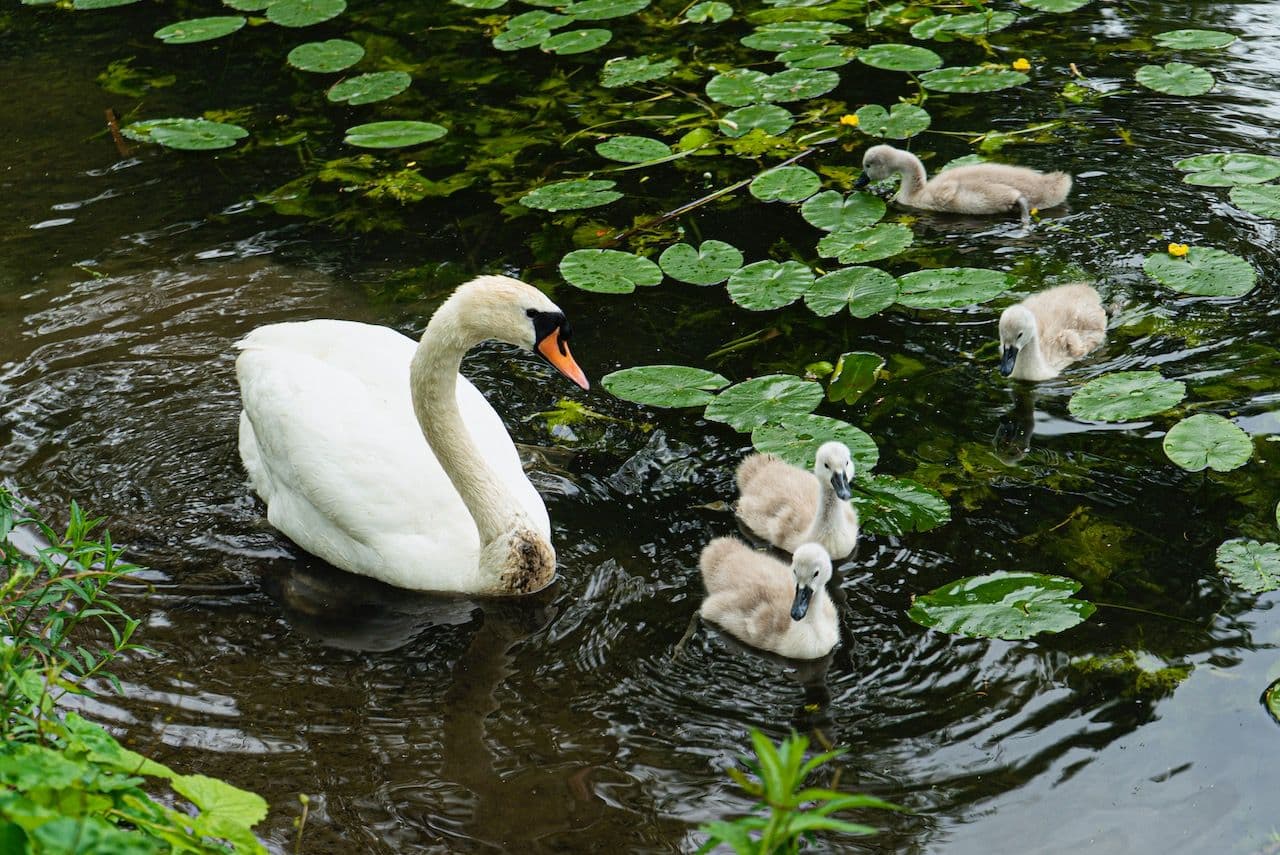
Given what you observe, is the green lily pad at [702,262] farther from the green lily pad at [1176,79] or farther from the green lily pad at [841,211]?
the green lily pad at [1176,79]

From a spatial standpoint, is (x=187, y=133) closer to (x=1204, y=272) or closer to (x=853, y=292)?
(x=853, y=292)

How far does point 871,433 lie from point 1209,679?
1726 mm

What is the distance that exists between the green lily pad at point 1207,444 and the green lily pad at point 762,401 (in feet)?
4.50

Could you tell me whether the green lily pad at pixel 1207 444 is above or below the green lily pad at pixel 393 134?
below

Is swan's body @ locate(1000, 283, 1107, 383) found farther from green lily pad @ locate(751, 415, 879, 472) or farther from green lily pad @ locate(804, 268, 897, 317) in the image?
green lily pad @ locate(751, 415, 879, 472)

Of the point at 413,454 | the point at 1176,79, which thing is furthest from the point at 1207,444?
the point at 1176,79

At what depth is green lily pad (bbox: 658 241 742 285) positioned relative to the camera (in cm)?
648

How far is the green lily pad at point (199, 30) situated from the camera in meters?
9.58

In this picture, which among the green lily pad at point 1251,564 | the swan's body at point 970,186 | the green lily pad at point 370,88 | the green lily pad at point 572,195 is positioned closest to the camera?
the green lily pad at point 1251,564

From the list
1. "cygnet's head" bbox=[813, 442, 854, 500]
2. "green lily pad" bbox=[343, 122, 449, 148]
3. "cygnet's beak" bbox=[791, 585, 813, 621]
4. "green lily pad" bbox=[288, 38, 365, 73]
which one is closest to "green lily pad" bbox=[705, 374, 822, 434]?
"cygnet's head" bbox=[813, 442, 854, 500]

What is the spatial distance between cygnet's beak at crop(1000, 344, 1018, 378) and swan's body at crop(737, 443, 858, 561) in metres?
1.01

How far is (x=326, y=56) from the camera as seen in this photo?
9.24 meters

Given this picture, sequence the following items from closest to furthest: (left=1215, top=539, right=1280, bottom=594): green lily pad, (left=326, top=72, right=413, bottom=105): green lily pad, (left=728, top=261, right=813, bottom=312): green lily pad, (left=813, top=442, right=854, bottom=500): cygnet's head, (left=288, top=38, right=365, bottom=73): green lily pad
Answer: (left=1215, top=539, right=1280, bottom=594): green lily pad < (left=813, top=442, right=854, bottom=500): cygnet's head < (left=728, top=261, right=813, bottom=312): green lily pad < (left=326, top=72, right=413, bottom=105): green lily pad < (left=288, top=38, right=365, bottom=73): green lily pad

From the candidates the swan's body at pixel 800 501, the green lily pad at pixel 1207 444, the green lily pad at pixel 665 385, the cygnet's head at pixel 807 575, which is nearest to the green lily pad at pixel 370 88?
the green lily pad at pixel 665 385
